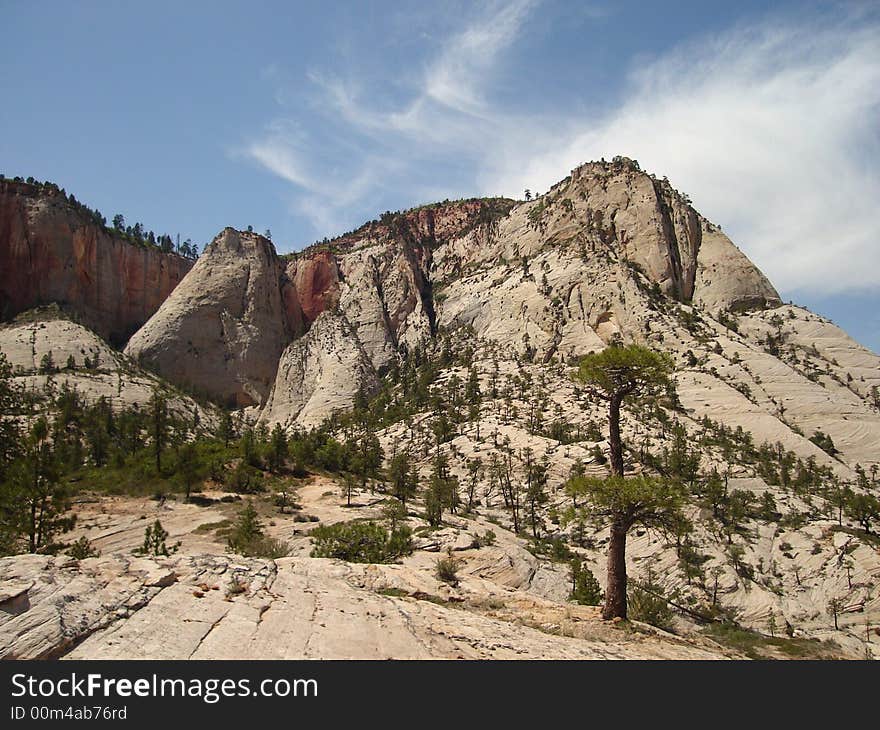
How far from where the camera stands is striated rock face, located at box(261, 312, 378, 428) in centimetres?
9306

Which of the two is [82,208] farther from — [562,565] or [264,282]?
[562,565]

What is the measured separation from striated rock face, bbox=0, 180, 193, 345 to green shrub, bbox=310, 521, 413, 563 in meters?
93.1

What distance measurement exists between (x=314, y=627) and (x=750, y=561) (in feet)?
143

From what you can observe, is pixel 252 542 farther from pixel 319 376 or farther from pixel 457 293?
pixel 457 293

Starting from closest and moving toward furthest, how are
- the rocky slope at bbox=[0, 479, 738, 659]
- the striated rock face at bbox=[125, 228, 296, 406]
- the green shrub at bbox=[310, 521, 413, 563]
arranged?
the rocky slope at bbox=[0, 479, 738, 659] → the green shrub at bbox=[310, 521, 413, 563] → the striated rock face at bbox=[125, 228, 296, 406]

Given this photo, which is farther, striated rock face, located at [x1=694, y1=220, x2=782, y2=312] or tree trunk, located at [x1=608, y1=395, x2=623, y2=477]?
striated rock face, located at [x1=694, y1=220, x2=782, y2=312]

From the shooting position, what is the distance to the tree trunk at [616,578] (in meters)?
14.9

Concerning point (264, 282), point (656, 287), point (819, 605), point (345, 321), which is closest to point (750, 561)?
point (819, 605)

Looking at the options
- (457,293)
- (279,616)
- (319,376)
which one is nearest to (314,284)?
(319,376)

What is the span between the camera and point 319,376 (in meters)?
99.9

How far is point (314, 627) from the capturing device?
10367mm

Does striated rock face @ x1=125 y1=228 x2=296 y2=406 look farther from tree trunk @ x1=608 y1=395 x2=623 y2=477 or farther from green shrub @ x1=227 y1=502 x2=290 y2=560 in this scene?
tree trunk @ x1=608 y1=395 x2=623 y2=477

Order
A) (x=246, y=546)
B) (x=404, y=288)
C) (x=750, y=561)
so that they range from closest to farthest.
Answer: (x=246, y=546), (x=750, y=561), (x=404, y=288)

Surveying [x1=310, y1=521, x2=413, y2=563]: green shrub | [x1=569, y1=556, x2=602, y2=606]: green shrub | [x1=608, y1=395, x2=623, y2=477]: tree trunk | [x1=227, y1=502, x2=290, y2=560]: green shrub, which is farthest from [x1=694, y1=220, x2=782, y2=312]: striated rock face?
[x1=608, y1=395, x2=623, y2=477]: tree trunk
